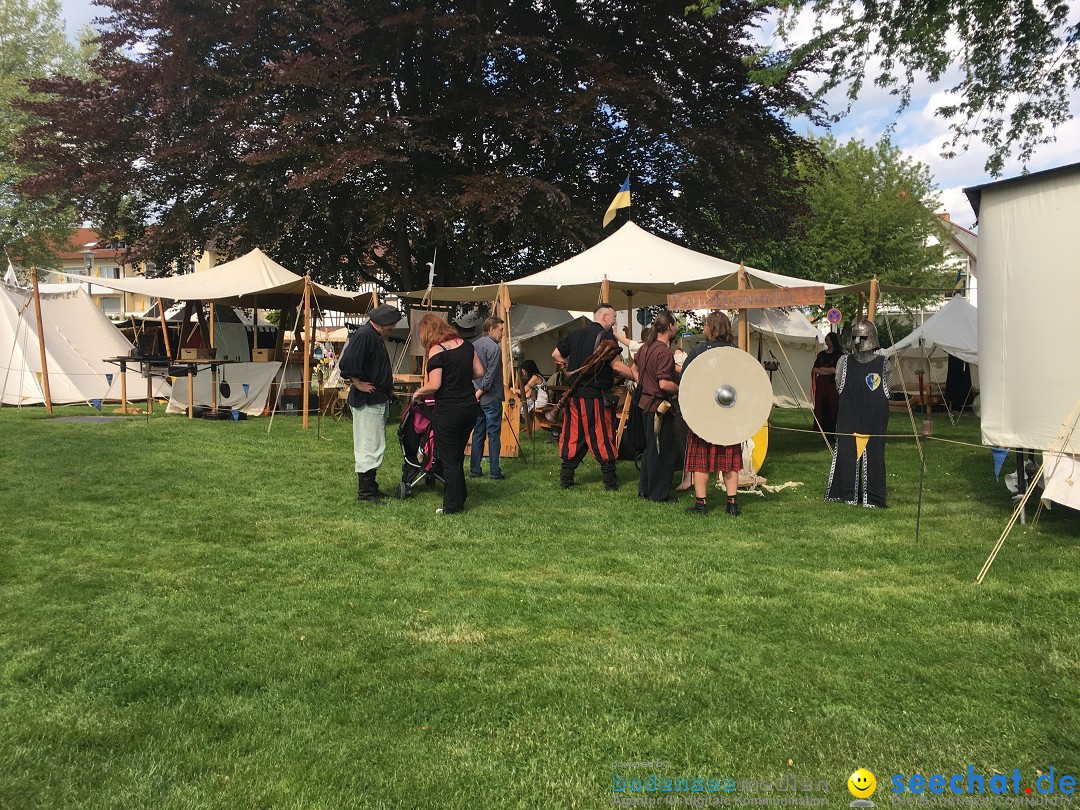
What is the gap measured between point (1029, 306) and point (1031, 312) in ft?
0.14

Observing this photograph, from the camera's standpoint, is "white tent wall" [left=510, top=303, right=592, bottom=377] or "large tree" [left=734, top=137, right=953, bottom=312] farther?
"large tree" [left=734, top=137, right=953, bottom=312]

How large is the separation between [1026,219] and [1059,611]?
2593mm

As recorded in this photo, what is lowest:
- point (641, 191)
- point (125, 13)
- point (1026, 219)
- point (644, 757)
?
point (644, 757)

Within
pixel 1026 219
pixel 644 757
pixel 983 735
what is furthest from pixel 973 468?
pixel 644 757

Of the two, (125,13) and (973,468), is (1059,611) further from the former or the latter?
(125,13)

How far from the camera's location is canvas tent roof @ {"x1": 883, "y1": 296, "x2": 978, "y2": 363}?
15.5 metres

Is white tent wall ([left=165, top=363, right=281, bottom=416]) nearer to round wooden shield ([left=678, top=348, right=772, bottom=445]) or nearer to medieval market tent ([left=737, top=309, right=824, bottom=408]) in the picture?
round wooden shield ([left=678, top=348, right=772, bottom=445])

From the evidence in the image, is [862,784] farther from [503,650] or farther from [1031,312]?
[1031,312]

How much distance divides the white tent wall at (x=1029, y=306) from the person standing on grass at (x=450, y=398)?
3739 mm

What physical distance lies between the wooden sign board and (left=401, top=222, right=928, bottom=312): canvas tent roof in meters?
1.73

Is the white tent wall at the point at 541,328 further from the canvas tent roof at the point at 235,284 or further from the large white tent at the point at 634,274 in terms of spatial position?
the large white tent at the point at 634,274

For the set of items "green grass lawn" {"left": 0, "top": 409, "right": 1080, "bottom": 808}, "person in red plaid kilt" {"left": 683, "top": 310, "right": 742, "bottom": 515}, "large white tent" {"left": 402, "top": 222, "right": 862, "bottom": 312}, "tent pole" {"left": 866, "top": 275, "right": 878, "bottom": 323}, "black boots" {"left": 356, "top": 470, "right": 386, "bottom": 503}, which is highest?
"large white tent" {"left": 402, "top": 222, "right": 862, "bottom": 312}

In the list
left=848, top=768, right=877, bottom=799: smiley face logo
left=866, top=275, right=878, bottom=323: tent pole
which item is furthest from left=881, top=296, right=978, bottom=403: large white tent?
left=848, top=768, right=877, bottom=799: smiley face logo

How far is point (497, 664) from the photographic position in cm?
330
